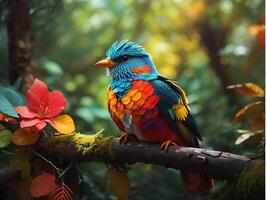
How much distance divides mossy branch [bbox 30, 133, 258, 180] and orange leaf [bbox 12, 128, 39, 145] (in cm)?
5

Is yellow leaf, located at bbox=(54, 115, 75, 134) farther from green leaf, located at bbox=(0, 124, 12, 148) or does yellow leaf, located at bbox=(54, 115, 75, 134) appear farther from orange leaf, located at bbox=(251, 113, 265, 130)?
orange leaf, located at bbox=(251, 113, 265, 130)

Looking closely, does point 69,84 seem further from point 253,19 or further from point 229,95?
point 253,19

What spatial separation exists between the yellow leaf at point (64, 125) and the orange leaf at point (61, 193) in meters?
0.18

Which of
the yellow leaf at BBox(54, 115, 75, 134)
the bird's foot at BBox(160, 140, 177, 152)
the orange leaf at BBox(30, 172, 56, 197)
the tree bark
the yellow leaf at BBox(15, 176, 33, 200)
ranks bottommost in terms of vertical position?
the yellow leaf at BBox(15, 176, 33, 200)

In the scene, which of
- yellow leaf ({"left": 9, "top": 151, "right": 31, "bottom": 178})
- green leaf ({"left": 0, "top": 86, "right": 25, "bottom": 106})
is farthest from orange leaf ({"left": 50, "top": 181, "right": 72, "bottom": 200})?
green leaf ({"left": 0, "top": 86, "right": 25, "bottom": 106})

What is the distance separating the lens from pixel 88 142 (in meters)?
1.55

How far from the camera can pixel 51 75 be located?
274 centimetres

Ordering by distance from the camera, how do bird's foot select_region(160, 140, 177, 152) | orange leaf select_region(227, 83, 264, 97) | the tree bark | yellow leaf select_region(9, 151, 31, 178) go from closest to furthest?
1. bird's foot select_region(160, 140, 177, 152)
2. yellow leaf select_region(9, 151, 31, 178)
3. orange leaf select_region(227, 83, 264, 97)
4. the tree bark

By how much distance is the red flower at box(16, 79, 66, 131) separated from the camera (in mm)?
1546

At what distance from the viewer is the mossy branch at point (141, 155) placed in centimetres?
132

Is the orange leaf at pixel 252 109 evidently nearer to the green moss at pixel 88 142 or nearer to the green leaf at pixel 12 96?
the green moss at pixel 88 142

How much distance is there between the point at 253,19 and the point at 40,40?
144cm

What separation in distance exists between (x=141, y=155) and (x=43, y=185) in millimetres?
354

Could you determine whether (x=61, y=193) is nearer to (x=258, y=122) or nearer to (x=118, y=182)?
(x=118, y=182)
